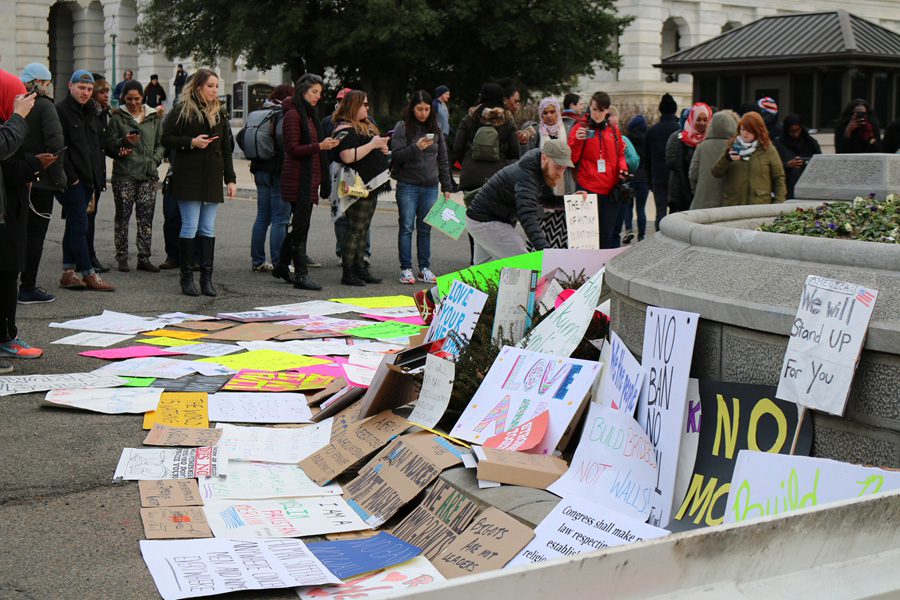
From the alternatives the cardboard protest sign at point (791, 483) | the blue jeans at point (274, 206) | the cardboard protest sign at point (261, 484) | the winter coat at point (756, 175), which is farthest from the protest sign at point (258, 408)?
the winter coat at point (756, 175)

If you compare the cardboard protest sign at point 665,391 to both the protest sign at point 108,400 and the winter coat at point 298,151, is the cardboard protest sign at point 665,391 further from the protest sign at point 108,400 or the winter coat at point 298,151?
the winter coat at point 298,151

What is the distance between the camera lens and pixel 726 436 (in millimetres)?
3760

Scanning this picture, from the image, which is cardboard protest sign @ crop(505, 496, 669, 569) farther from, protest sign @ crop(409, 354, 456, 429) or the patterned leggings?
the patterned leggings

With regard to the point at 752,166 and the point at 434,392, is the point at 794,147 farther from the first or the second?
the point at 434,392

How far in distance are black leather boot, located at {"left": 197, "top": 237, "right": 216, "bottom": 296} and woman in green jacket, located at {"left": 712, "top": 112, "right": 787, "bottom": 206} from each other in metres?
4.59

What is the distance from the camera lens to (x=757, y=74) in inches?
1017

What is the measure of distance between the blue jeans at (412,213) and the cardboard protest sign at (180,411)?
4.53 metres

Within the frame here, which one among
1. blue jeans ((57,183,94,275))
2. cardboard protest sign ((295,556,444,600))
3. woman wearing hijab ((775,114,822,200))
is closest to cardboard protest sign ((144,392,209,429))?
cardboard protest sign ((295,556,444,600))

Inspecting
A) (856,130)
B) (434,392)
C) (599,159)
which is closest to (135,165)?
(599,159)

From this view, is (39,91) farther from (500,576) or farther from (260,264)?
(500,576)

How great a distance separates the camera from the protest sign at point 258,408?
538cm

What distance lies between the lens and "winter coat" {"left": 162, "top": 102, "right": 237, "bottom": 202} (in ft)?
28.3

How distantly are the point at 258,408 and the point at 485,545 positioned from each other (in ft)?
7.68

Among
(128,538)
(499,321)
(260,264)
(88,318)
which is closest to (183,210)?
(88,318)
